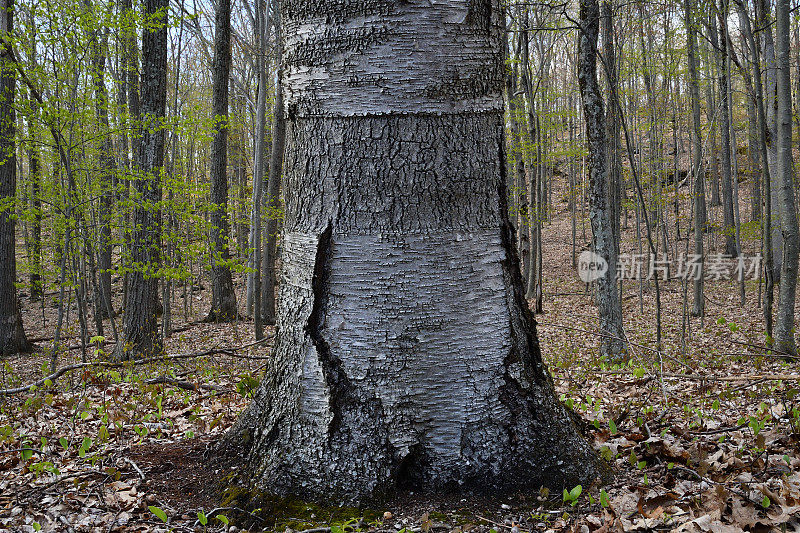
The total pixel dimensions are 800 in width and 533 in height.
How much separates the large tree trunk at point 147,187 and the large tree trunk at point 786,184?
864 cm

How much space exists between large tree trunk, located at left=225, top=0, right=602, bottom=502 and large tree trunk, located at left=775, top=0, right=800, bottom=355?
6.61 meters

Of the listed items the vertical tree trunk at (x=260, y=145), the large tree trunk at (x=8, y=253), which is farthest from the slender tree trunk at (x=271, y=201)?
the large tree trunk at (x=8, y=253)

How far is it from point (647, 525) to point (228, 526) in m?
1.58

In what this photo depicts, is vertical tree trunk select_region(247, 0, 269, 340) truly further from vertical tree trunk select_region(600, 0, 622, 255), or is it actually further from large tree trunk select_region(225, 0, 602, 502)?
large tree trunk select_region(225, 0, 602, 502)

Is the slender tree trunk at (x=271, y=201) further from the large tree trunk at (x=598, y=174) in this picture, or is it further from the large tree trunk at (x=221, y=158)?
the large tree trunk at (x=598, y=174)

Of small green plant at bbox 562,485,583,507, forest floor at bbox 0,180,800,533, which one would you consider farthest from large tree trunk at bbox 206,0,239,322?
small green plant at bbox 562,485,583,507

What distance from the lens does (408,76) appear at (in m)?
2.17

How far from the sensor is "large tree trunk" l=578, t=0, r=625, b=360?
24.8 ft

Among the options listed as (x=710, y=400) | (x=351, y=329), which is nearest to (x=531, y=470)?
(x=351, y=329)

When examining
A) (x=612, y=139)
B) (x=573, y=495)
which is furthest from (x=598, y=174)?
(x=573, y=495)

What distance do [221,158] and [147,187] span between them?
4.44 metres

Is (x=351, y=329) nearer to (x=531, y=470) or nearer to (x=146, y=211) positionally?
(x=531, y=470)

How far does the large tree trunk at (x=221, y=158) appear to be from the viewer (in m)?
11.1

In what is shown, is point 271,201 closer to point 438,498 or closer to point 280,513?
point 280,513
